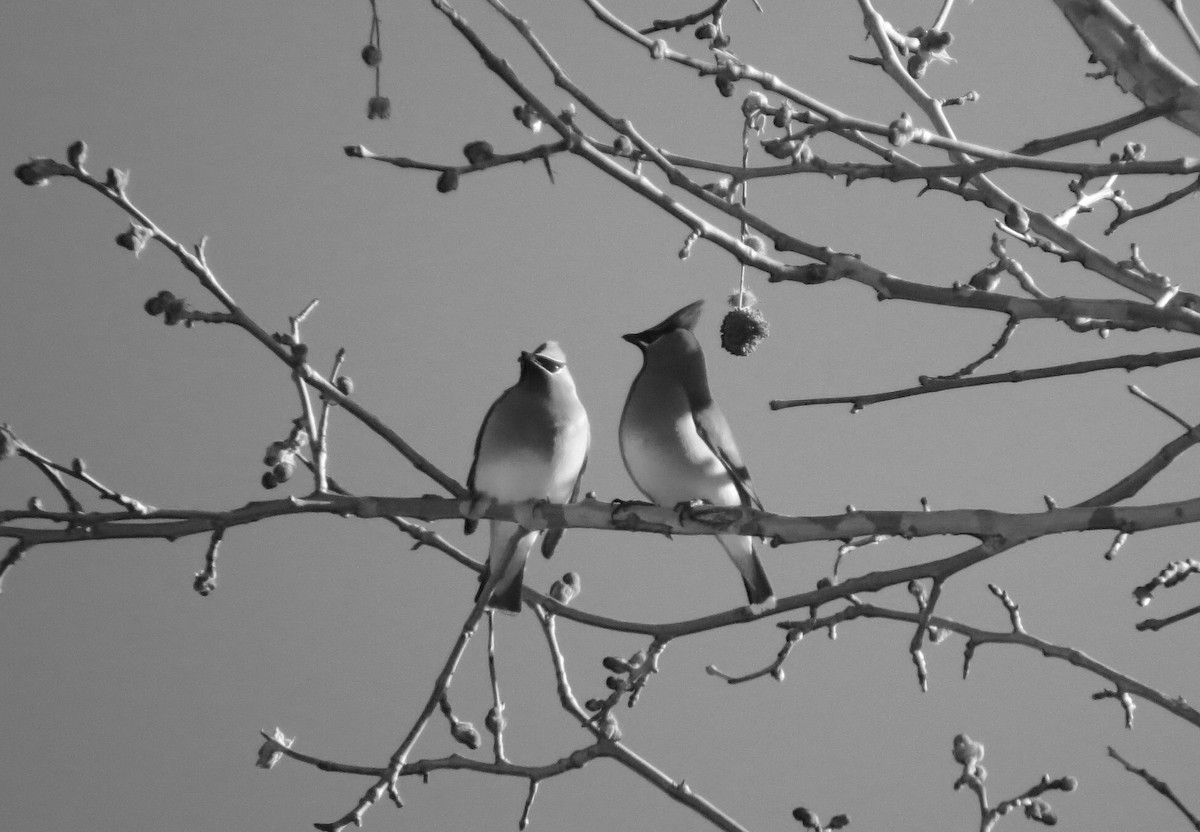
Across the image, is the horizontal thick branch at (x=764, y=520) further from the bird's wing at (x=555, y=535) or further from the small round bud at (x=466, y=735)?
the bird's wing at (x=555, y=535)

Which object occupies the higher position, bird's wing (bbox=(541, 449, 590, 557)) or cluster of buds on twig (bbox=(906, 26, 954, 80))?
cluster of buds on twig (bbox=(906, 26, 954, 80))

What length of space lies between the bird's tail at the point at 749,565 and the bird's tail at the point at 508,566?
1.62ft

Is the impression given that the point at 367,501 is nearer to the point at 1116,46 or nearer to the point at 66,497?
the point at 66,497

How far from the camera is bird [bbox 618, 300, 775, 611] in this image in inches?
138

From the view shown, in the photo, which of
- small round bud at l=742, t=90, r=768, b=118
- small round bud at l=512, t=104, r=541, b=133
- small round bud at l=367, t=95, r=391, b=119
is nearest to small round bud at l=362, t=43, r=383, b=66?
small round bud at l=367, t=95, r=391, b=119

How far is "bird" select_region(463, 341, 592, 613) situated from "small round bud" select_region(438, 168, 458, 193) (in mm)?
1365

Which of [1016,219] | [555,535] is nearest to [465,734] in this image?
[555,535]

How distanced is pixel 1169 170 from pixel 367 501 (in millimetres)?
1409

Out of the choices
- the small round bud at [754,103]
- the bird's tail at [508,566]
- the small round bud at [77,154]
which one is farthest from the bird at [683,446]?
the small round bud at [77,154]

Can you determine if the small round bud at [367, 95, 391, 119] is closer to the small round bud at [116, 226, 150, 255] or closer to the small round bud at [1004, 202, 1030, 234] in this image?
the small round bud at [116, 226, 150, 255]

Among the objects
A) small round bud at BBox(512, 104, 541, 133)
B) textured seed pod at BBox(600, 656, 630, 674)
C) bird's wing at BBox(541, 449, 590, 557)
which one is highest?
bird's wing at BBox(541, 449, 590, 557)

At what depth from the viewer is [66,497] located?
93.9 inches

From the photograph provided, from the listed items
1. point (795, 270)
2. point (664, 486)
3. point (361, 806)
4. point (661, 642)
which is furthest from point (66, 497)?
point (664, 486)

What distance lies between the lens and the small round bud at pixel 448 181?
2.12 meters
